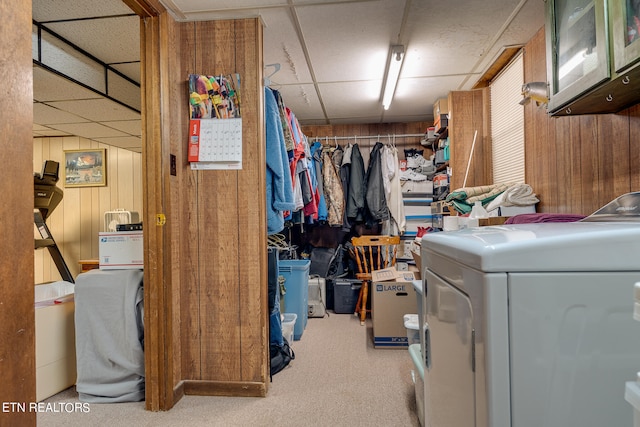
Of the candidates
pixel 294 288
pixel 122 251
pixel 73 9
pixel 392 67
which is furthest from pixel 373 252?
pixel 73 9

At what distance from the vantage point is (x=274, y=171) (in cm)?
219

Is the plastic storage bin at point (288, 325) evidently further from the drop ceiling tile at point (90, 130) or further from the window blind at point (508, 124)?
the drop ceiling tile at point (90, 130)

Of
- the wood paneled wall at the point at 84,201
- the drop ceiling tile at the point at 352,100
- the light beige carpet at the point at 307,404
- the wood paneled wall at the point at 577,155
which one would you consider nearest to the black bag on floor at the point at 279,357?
the light beige carpet at the point at 307,404

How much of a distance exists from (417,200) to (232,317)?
2.88 m

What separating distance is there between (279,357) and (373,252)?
1991 millimetres

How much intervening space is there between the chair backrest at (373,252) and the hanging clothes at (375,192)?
0.32m

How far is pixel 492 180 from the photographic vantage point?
3.17 meters

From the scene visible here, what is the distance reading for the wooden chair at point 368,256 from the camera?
3.63 m

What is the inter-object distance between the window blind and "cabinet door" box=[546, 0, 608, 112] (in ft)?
3.55

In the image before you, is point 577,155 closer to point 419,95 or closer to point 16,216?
point 419,95

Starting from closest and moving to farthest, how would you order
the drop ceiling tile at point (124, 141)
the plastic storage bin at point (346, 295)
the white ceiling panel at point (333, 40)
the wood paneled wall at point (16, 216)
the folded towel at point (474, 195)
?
the wood paneled wall at point (16, 216) < the white ceiling panel at point (333, 40) < the folded towel at point (474, 195) < the plastic storage bin at point (346, 295) < the drop ceiling tile at point (124, 141)

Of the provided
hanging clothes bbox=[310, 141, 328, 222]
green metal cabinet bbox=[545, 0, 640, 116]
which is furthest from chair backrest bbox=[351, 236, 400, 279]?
green metal cabinet bbox=[545, 0, 640, 116]

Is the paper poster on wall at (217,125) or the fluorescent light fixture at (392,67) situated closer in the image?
the paper poster on wall at (217,125)

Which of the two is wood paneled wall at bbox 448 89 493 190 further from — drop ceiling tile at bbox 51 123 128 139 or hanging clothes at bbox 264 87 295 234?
drop ceiling tile at bbox 51 123 128 139
